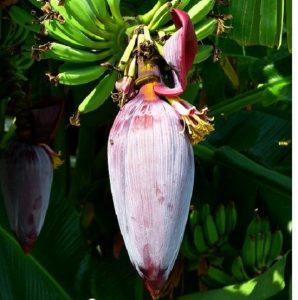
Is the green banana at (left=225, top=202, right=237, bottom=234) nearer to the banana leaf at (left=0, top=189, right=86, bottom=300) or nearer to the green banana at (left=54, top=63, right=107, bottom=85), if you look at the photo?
the banana leaf at (left=0, top=189, right=86, bottom=300)

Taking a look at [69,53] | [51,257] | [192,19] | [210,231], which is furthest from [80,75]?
[210,231]

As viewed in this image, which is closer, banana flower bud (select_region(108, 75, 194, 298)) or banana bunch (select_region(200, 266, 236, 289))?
banana flower bud (select_region(108, 75, 194, 298))

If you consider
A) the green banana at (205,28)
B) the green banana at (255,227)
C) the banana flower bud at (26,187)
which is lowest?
the green banana at (255,227)

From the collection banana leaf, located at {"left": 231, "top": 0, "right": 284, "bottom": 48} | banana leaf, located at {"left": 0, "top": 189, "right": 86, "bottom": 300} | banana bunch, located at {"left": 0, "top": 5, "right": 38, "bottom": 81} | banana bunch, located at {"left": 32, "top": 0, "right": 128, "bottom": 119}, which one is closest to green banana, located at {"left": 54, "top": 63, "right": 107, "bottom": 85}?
banana bunch, located at {"left": 32, "top": 0, "right": 128, "bottom": 119}

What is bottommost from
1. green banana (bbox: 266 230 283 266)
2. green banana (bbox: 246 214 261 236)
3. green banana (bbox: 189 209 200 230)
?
green banana (bbox: 266 230 283 266)

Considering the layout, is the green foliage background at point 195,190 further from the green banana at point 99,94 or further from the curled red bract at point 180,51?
the curled red bract at point 180,51

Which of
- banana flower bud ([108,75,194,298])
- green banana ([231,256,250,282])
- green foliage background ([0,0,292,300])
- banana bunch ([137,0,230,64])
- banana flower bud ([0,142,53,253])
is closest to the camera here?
banana flower bud ([108,75,194,298])

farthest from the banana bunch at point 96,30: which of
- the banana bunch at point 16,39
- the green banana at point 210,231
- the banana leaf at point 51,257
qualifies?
the green banana at point 210,231

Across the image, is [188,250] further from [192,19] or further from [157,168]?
[157,168]
